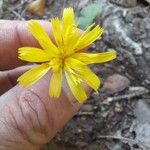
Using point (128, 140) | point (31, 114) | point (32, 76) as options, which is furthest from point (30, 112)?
point (128, 140)

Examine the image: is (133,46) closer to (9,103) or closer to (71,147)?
(71,147)

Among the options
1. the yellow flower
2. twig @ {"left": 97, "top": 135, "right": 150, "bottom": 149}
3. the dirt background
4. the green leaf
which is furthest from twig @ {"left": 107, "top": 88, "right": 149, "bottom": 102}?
the yellow flower

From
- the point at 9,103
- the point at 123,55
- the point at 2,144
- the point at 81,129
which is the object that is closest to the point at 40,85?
the point at 9,103

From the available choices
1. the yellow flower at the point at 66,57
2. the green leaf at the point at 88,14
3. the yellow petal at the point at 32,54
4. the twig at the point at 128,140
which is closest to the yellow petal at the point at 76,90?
the yellow flower at the point at 66,57

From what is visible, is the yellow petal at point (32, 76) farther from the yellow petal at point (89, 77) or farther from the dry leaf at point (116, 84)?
the dry leaf at point (116, 84)

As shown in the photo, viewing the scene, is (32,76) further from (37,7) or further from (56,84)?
(37,7)

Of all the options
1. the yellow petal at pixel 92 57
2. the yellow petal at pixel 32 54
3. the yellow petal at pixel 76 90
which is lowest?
the yellow petal at pixel 76 90
